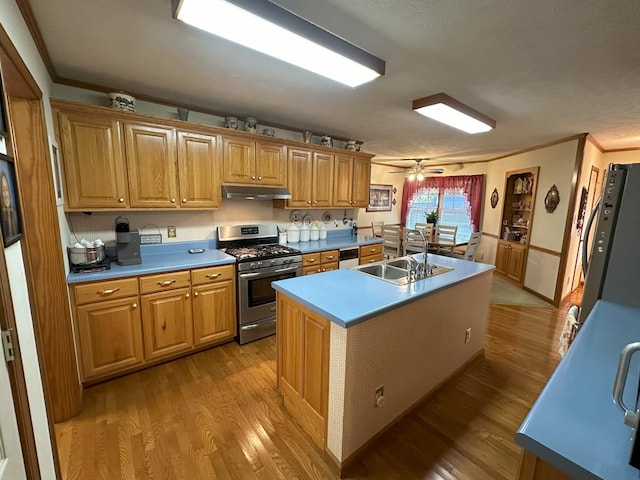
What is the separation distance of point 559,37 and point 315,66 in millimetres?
1366

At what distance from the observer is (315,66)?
1.73 m

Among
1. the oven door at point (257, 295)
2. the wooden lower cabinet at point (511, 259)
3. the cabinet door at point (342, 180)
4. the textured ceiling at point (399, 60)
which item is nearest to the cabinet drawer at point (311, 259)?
the oven door at point (257, 295)

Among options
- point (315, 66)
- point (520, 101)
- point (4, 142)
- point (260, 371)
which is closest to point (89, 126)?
point (4, 142)

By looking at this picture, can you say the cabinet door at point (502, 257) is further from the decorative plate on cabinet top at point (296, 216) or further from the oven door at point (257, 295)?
the oven door at point (257, 295)

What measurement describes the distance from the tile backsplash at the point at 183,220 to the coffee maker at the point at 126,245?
0.94ft

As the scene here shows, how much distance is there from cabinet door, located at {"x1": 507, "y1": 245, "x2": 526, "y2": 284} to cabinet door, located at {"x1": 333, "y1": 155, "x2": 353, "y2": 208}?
10.8ft

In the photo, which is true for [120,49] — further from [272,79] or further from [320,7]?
[320,7]

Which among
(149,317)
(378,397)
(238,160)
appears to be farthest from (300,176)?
(378,397)

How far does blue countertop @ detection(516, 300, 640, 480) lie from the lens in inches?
25.6

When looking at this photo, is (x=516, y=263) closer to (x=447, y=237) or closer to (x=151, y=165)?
(x=447, y=237)

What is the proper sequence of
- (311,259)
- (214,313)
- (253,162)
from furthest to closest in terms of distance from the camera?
(311,259), (253,162), (214,313)

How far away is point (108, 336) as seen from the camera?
2.21 meters

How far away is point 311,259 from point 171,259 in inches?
58.9

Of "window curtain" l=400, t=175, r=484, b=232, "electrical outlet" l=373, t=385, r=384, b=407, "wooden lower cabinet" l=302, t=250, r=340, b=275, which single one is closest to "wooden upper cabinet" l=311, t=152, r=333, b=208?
"wooden lower cabinet" l=302, t=250, r=340, b=275
